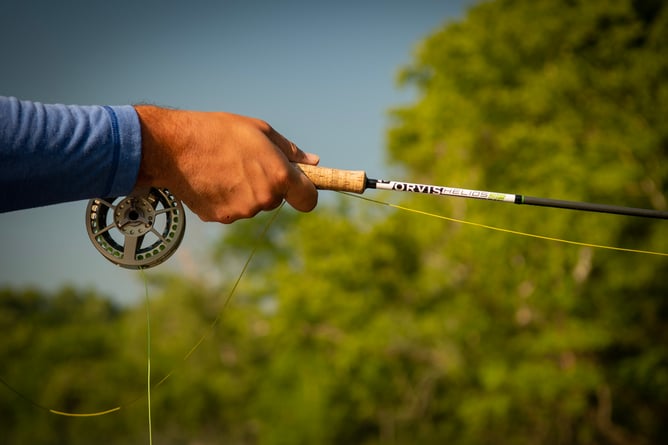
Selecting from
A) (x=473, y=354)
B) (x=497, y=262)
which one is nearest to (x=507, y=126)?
(x=497, y=262)

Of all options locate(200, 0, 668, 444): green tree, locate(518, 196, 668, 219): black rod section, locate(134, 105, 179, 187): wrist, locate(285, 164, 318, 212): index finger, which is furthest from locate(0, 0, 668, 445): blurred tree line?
locate(134, 105, 179, 187): wrist

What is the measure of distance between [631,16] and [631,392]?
9.02 meters

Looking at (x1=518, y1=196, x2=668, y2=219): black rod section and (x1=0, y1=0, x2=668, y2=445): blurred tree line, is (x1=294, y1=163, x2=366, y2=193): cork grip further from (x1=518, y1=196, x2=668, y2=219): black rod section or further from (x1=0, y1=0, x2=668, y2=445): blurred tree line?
(x1=0, y1=0, x2=668, y2=445): blurred tree line

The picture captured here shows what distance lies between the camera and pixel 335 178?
101 inches

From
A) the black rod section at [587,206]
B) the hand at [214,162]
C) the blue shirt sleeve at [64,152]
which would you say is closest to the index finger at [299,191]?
the hand at [214,162]

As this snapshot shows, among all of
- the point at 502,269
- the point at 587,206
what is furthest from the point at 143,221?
the point at 502,269

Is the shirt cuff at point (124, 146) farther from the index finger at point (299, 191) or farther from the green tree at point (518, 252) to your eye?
the green tree at point (518, 252)

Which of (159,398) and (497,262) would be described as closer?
(497,262)

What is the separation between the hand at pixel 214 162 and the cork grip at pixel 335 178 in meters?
0.27

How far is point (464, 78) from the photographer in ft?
69.4

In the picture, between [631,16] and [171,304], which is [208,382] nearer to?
[171,304]

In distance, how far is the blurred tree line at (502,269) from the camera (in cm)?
1847

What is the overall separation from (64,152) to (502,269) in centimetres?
1799

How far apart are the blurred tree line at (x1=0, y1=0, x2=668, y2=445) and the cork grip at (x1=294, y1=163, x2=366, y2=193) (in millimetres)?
15500
